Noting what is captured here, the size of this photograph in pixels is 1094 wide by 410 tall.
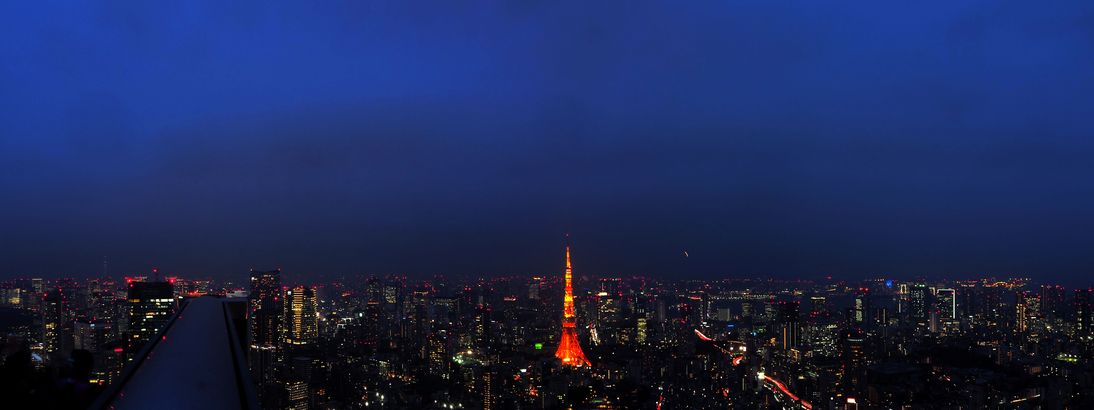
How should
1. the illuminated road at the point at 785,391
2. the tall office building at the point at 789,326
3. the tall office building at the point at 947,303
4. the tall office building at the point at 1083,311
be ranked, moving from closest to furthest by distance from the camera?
1. the illuminated road at the point at 785,391
2. the tall office building at the point at 1083,311
3. the tall office building at the point at 789,326
4. the tall office building at the point at 947,303

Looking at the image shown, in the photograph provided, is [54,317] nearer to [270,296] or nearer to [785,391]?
[270,296]

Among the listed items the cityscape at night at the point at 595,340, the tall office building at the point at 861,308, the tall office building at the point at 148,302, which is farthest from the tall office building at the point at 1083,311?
the tall office building at the point at 148,302

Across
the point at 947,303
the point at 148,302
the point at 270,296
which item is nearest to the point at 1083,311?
the point at 947,303

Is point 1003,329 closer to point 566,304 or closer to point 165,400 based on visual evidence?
point 566,304

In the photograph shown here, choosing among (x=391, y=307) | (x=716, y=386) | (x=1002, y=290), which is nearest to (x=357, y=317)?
(x=391, y=307)

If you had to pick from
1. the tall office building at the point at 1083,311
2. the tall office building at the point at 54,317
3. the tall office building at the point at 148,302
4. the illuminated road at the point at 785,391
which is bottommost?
the illuminated road at the point at 785,391

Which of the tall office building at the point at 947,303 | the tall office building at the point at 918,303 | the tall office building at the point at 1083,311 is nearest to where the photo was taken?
the tall office building at the point at 1083,311

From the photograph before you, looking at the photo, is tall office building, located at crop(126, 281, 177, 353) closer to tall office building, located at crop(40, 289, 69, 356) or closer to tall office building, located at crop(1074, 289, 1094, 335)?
tall office building, located at crop(40, 289, 69, 356)

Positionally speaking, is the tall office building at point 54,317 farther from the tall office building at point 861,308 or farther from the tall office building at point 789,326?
the tall office building at point 861,308

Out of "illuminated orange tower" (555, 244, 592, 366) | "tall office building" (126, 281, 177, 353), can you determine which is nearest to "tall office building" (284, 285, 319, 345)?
"illuminated orange tower" (555, 244, 592, 366)
